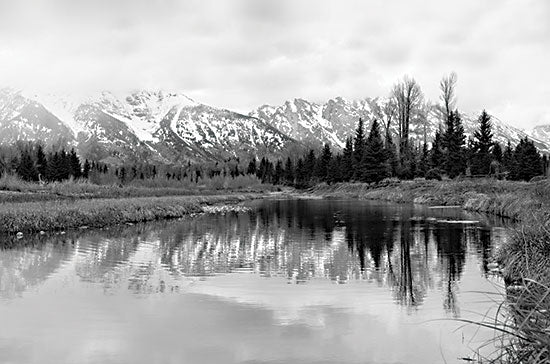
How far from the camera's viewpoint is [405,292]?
12.9 m

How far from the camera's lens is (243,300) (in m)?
12.1

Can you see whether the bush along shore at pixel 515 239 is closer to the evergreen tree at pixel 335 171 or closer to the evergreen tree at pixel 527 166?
the evergreen tree at pixel 335 171

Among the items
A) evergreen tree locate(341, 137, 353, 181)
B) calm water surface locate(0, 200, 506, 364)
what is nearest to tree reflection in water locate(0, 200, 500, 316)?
calm water surface locate(0, 200, 506, 364)

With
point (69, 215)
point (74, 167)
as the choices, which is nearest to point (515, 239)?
point (69, 215)

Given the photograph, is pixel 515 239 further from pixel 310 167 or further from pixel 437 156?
pixel 310 167

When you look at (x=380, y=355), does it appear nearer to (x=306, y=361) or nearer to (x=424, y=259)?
(x=306, y=361)

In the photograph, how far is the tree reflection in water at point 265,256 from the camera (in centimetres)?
1425

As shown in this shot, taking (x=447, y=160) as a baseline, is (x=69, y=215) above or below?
below

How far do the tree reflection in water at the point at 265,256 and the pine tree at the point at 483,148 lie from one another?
151 feet

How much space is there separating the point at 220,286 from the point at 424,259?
8016mm

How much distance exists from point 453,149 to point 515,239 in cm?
6622

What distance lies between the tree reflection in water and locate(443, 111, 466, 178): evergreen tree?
153 feet

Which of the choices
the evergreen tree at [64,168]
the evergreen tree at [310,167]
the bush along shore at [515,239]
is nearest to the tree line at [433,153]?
the bush along shore at [515,239]

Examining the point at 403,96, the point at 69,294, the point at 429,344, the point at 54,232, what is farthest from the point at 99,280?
the point at 403,96
